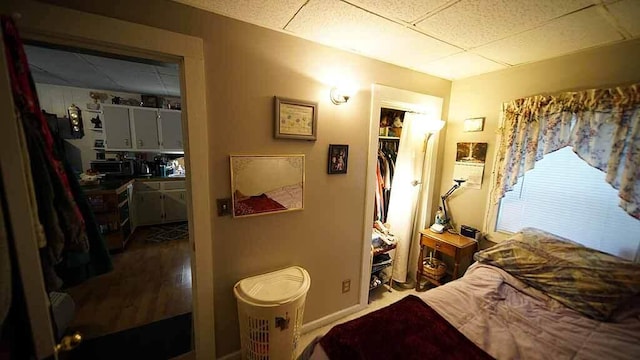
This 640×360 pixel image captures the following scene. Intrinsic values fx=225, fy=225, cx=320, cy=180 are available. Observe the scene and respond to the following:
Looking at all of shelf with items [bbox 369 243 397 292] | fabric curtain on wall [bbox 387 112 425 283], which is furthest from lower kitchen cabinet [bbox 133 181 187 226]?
fabric curtain on wall [bbox 387 112 425 283]

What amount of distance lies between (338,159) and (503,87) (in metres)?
1.73

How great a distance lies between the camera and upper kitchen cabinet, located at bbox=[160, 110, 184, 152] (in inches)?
172

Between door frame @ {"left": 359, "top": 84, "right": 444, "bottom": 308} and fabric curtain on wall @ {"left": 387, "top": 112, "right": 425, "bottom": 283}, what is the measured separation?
119mm

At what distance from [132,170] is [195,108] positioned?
4.02 meters

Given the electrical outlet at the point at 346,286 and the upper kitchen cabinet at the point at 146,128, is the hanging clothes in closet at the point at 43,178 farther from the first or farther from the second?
the upper kitchen cabinet at the point at 146,128

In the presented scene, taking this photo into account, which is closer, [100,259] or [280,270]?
[100,259]

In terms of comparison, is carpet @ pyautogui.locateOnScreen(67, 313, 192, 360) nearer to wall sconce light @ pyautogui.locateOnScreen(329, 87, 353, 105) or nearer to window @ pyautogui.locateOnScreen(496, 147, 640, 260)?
wall sconce light @ pyautogui.locateOnScreen(329, 87, 353, 105)

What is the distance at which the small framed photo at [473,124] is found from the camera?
2.26 metres

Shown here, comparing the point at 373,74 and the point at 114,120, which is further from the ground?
the point at 373,74

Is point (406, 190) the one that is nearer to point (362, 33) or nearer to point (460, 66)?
point (460, 66)

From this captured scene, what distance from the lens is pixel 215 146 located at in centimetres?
143

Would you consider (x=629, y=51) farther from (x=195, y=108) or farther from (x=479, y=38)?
(x=195, y=108)

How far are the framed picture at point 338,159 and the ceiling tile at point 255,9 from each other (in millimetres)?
926

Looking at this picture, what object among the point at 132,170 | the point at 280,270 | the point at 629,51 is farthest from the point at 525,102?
the point at 132,170
